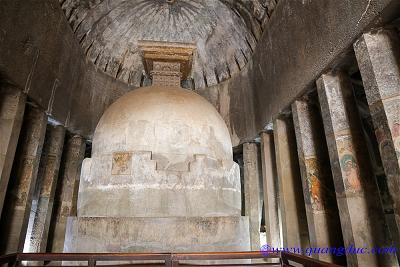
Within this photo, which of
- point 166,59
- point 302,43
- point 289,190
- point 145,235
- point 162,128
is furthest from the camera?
point 166,59

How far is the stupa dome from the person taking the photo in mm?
4727

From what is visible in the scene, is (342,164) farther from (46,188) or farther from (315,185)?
(46,188)

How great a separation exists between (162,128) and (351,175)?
317cm

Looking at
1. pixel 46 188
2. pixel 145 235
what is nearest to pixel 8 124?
pixel 46 188

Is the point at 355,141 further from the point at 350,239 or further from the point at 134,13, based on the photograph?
the point at 134,13

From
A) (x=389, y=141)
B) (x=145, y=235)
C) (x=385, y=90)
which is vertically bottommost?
(x=145, y=235)

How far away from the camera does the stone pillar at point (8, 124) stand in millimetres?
4910

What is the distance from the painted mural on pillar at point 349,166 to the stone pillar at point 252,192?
4.20 meters

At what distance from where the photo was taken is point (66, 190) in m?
7.70

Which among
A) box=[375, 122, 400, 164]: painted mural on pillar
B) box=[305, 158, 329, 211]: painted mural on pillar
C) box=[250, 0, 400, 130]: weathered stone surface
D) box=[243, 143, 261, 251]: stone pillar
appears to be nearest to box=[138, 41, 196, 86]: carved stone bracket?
box=[250, 0, 400, 130]: weathered stone surface

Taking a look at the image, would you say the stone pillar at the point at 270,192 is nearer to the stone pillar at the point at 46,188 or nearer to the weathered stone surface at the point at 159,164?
the weathered stone surface at the point at 159,164

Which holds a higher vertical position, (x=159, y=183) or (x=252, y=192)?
(x=252, y=192)

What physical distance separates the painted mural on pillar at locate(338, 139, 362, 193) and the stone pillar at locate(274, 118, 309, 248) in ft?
6.48

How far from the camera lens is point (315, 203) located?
4.97 metres
